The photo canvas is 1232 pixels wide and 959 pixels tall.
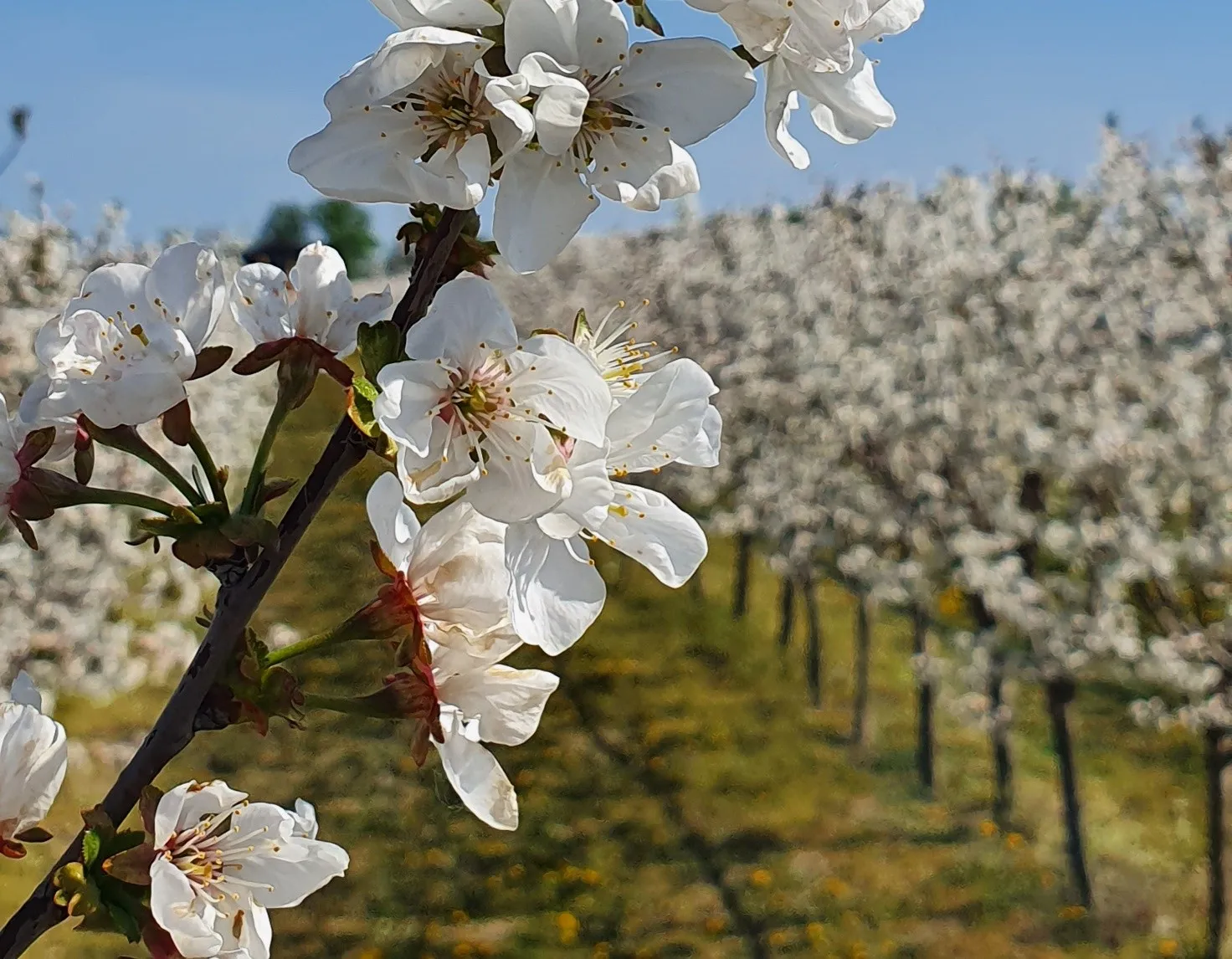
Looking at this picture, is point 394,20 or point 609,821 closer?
point 394,20

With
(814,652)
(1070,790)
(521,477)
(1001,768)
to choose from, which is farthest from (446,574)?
(814,652)

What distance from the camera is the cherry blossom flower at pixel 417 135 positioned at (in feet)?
3.53

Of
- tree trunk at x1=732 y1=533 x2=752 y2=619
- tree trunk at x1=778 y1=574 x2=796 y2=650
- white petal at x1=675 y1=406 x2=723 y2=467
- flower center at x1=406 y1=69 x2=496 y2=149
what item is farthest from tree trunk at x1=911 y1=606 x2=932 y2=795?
flower center at x1=406 y1=69 x2=496 y2=149

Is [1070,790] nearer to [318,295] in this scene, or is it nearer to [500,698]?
[500,698]

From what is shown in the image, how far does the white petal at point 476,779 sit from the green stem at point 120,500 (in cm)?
42

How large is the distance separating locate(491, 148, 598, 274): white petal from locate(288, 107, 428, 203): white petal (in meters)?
0.10

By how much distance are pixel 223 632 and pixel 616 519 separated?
45 cm

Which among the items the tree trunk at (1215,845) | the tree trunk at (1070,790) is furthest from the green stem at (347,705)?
the tree trunk at (1070,790)

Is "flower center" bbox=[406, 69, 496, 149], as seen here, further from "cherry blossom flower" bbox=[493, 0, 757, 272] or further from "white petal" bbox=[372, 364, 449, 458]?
"white petal" bbox=[372, 364, 449, 458]

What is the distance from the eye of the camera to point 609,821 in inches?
403

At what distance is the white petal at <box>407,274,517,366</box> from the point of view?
1.12 m

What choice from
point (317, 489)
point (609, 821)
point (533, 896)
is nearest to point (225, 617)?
point (317, 489)

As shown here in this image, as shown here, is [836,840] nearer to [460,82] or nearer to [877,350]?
[877,350]

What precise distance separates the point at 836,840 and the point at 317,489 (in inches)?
381
